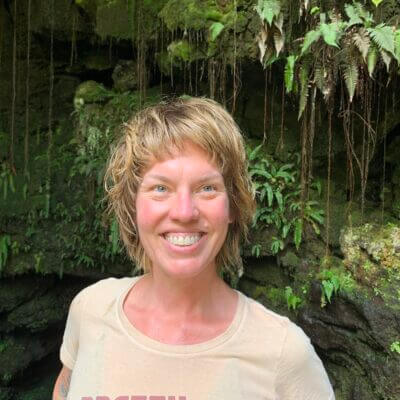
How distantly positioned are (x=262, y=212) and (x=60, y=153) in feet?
12.2

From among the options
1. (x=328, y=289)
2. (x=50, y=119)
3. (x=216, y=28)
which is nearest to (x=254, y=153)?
(x=216, y=28)

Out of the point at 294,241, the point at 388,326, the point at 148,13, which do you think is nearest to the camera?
the point at 388,326

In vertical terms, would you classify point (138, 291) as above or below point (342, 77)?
below

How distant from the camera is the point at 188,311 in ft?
5.25

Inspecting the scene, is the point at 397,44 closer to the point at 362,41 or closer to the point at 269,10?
the point at 362,41

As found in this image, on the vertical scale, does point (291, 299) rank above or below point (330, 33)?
below

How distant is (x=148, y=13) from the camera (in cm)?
670

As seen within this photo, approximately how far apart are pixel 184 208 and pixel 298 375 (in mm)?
621

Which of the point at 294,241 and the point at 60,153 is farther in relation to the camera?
the point at 60,153

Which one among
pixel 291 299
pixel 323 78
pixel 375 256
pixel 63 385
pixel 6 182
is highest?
pixel 323 78

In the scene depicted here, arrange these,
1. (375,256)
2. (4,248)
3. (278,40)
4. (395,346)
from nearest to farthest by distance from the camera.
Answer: (395,346) → (278,40) → (375,256) → (4,248)

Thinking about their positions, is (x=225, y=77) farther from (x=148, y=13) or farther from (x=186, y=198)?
(x=186, y=198)

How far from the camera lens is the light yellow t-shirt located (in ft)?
4.65

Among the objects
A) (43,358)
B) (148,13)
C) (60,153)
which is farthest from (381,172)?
(43,358)
